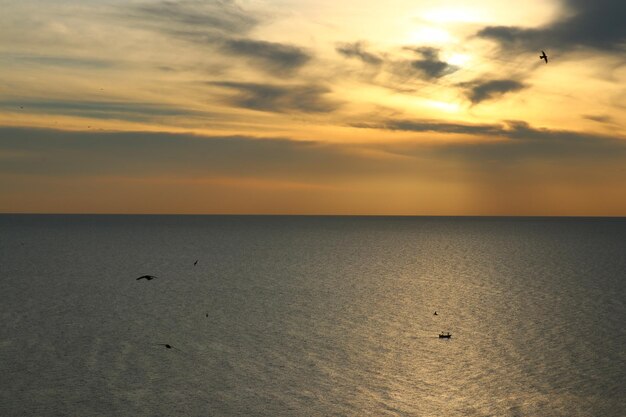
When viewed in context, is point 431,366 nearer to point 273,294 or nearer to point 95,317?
point 95,317

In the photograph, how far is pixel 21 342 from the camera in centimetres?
3662

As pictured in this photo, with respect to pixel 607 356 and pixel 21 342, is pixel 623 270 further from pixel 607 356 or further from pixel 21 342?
pixel 21 342

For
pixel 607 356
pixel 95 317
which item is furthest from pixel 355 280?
pixel 607 356

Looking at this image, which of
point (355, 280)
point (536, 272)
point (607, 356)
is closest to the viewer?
point (607, 356)

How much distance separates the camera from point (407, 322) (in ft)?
148

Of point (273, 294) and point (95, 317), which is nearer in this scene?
point (95, 317)

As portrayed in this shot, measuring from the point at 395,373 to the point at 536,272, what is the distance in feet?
205

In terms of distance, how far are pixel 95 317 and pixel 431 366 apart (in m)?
24.2

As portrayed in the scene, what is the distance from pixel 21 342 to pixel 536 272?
221ft

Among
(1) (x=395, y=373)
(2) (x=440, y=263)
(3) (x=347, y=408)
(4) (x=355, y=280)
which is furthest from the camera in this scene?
(2) (x=440, y=263)

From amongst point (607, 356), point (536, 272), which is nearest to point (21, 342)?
point (607, 356)

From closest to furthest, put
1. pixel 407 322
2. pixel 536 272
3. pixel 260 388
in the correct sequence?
pixel 260 388 < pixel 407 322 < pixel 536 272

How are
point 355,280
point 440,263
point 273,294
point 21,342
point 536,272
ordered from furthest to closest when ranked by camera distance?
point 440,263
point 536,272
point 355,280
point 273,294
point 21,342

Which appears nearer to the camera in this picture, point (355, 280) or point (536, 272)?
point (355, 280)
